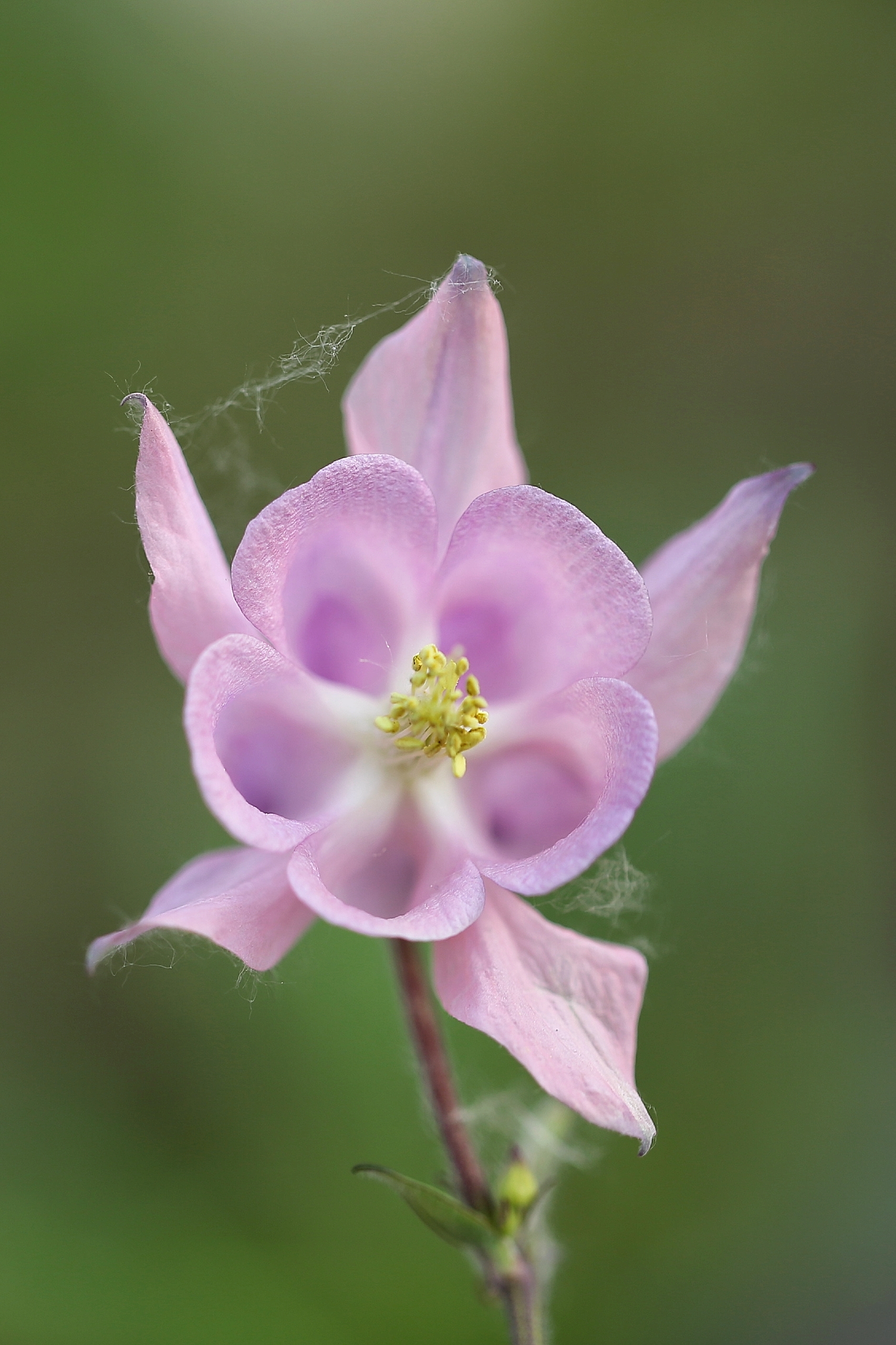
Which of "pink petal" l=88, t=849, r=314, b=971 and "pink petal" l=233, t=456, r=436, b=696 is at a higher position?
"pink petal" l=233, t=456, r=436, b=696

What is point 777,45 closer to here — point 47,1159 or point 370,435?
point 370,435

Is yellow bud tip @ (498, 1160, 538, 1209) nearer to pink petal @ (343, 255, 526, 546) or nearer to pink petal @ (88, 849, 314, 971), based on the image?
pink petal @ (88, 849, 314, 971)

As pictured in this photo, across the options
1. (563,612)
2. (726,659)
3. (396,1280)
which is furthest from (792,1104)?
(563,612)

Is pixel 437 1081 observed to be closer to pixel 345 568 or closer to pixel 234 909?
pixel 234 909

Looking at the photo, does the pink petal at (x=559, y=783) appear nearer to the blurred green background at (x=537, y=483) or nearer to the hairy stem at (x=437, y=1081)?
the hairy stem at (x=437, y=1081)

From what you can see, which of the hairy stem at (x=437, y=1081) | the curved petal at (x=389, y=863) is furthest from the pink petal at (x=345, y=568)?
the hairy stem at (x=437, y=1081)

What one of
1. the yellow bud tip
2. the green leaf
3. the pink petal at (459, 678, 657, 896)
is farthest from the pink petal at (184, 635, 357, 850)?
the yellow bud tip
